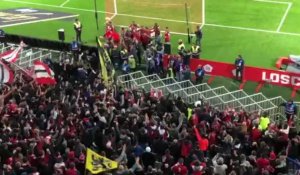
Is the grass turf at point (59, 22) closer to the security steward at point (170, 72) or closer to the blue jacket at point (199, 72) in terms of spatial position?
the security steward at point (170, 72)

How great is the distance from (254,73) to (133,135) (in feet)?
29.2

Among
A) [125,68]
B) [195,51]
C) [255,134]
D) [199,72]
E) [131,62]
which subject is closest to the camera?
[255,134]

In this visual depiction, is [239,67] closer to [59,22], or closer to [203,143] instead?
[203,143]

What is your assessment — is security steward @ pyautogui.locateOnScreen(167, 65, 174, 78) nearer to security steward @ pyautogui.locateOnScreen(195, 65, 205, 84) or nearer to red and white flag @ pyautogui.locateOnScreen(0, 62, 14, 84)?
security steward @ pyautogui.locateOnScreen(195, 65, 205, 84)

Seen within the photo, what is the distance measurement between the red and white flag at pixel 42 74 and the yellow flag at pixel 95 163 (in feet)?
22.7

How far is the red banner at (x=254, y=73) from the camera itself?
25.7 m

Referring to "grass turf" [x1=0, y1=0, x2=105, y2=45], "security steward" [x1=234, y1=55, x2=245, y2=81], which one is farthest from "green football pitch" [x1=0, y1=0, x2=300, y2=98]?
"security steward" [x1=234, y1=55, x2=245, y2=81]

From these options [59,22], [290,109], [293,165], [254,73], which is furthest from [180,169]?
[59,22]

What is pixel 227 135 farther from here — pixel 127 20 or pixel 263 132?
pixel 127 20

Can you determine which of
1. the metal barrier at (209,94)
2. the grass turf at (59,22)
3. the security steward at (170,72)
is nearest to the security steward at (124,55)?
the metal barrier at (209,94)

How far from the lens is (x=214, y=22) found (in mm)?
33250

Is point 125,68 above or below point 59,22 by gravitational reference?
below

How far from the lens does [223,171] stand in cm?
1730

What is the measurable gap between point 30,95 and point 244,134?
25.0 feet
